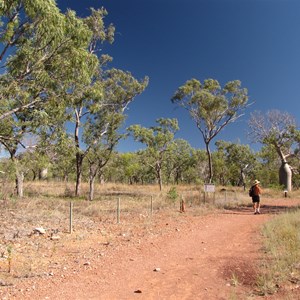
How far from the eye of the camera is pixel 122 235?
9.38m

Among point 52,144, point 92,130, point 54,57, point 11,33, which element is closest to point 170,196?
point 52,144

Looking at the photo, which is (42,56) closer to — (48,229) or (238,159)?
(48,229)

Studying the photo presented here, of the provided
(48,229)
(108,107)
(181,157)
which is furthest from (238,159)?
(48,229)

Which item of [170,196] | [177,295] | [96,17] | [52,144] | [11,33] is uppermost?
[96,17]

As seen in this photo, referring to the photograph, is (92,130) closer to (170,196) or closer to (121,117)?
(121,117)

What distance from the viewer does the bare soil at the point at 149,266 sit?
505 cm

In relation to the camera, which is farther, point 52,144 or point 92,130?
point 92,130

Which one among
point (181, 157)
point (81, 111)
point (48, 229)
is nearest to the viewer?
point (48, 229)

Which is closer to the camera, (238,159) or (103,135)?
(103,135)

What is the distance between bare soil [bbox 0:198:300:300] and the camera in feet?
16.6

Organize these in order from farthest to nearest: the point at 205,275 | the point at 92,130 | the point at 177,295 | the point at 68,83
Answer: the point at 92,130 → the point at 68,83 → the point at 205,275 → the point at 177,295

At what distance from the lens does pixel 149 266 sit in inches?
257

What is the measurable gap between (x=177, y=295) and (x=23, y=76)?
26.9 feet

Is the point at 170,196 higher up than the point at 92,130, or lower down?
lower down
